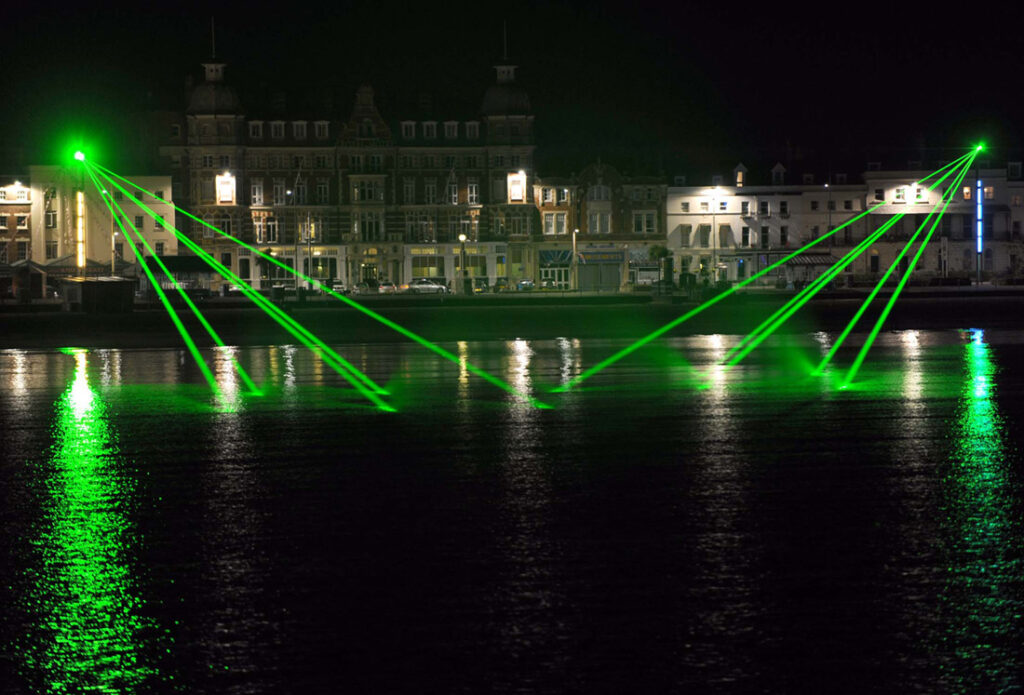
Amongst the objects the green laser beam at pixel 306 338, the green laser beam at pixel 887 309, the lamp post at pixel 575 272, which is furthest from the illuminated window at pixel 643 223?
the green laser beam at pixel 306 338

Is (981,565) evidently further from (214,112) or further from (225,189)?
(214,112)

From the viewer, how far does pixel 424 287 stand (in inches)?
3669

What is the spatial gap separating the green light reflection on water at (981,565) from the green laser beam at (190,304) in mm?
11343

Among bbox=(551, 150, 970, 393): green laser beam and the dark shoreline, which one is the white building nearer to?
the dark shoreline

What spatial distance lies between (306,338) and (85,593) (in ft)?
92.5

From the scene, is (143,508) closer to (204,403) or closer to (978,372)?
(204,403)

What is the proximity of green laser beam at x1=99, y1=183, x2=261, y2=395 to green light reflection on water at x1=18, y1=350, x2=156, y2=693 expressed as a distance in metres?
8.71

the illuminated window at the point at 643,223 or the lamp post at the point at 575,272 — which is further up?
the illuminated window at the point at 643,223

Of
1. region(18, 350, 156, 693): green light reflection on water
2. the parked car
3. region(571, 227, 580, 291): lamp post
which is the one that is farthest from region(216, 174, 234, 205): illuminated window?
region(18, 350, 156, 693): green light reflection on water

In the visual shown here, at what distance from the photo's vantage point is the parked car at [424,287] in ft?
299

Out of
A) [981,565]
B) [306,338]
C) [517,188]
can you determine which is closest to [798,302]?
[306,338]

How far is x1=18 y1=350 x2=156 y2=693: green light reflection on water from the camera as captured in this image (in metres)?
6.11

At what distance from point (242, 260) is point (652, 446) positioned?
3473 inches

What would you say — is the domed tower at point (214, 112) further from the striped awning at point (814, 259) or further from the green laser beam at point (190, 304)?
the striped awning at point (814, 259)
